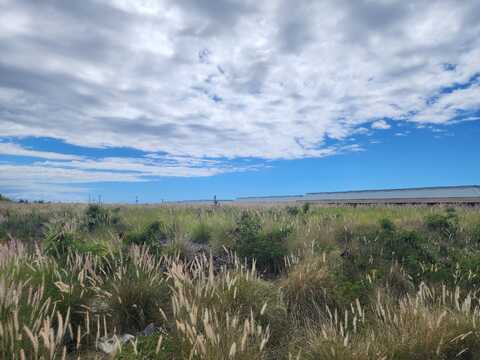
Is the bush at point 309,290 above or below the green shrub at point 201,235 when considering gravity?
below

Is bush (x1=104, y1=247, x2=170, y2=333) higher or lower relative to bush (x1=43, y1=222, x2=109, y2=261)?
lower

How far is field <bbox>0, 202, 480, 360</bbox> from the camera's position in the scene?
3344 mm

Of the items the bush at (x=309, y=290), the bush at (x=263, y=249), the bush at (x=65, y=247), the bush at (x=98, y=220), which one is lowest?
the bush at (x=309, y=290)

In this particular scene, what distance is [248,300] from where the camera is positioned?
4527 mm

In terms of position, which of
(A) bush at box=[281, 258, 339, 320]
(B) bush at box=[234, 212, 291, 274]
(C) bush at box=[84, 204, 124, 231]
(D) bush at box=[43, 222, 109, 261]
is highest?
(C) bush at box=[84, 204, 124, 231]

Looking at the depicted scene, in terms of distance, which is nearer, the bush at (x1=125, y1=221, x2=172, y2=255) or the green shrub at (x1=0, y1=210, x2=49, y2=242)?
the bush at (x1=125, y1=221, x2=172, y2=255)

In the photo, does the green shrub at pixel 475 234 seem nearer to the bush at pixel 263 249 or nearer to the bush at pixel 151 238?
the bush at pixel 263 249

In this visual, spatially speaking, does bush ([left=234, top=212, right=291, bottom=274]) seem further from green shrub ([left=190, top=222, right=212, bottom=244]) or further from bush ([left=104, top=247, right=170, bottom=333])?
bush ([left=104, top=247, right=170, bottom=333])

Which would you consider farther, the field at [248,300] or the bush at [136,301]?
the bush at [136,301]

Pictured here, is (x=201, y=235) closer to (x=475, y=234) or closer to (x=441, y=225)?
(x=441, y=225)

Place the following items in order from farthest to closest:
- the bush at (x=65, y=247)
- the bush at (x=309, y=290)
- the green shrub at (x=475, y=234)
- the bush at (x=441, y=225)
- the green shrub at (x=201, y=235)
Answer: the bush at (x=441, y=225), the green shrub at (x=201, y=235), the green shrub at (x=475, y=234), the bush at (x=65, y=247), the bush at (x=309, y=290)

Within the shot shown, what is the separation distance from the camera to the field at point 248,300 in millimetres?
3344

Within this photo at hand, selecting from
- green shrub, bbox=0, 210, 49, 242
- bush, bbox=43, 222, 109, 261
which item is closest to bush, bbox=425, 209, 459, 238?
bush, bbox=43, 222, 109, 261

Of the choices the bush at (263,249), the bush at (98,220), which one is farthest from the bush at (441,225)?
the bush at (98,220)
